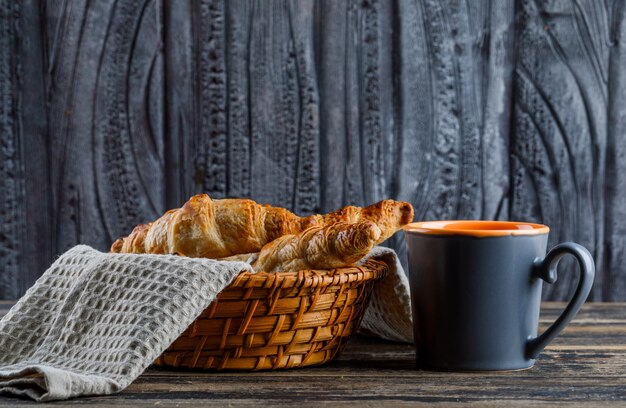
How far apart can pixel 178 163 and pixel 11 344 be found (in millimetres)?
693

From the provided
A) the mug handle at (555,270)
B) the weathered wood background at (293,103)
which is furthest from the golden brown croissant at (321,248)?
the weathered wood background at (293,103)

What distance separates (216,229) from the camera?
87cm

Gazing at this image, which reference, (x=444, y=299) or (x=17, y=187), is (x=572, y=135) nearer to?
(x=444, y=299)

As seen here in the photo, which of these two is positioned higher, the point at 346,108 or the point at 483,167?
the point at 346,108

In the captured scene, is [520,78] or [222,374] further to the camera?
[520,78]

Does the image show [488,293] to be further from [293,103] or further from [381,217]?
[293,103]

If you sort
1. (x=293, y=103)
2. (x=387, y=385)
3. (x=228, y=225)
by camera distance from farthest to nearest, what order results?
(x=293, y=103), (x=228, y=225), (x=387, y=385)

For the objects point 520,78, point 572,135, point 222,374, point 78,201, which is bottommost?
point 222,374

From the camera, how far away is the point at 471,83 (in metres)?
1.47

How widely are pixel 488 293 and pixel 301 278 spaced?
0.19m

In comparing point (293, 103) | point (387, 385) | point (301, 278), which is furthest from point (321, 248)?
point (293, 103)

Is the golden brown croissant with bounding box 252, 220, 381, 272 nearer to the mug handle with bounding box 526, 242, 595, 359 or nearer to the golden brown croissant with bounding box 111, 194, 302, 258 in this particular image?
the golden brown croissant with bounding box 111, 194, 302, 258

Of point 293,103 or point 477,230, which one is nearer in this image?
point 477,230

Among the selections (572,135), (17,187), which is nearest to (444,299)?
(572,135)
